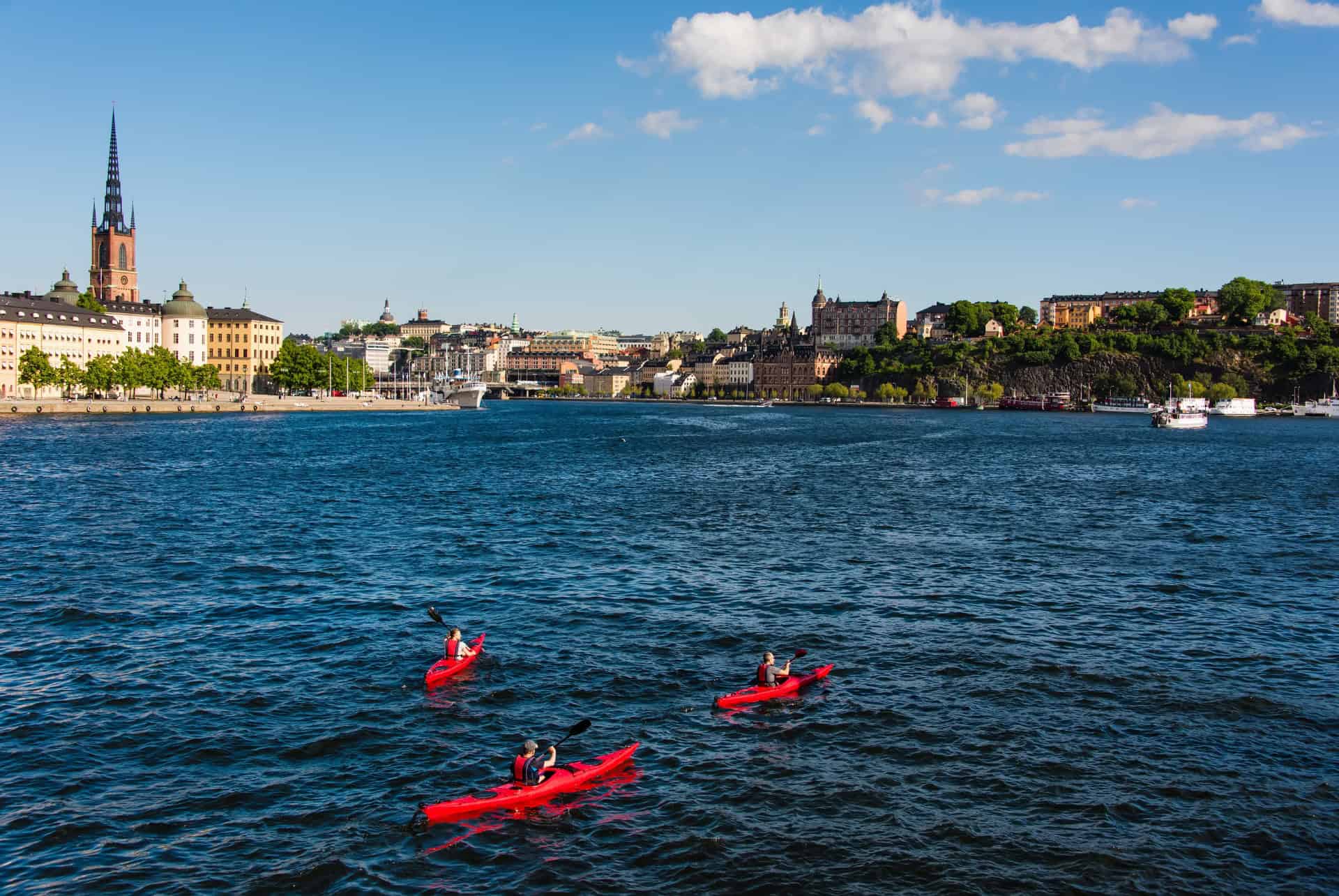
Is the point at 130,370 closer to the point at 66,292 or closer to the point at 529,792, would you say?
the point at 66,292

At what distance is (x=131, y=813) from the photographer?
17016 millimetres

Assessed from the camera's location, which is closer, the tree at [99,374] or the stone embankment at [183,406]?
the stone embankment at [183,406]

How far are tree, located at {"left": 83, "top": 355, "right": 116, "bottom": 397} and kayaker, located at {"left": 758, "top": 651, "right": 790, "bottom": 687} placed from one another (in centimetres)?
14526

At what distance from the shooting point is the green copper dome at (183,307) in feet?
606

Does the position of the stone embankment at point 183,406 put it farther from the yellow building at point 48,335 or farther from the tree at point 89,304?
the tree at point 89,304

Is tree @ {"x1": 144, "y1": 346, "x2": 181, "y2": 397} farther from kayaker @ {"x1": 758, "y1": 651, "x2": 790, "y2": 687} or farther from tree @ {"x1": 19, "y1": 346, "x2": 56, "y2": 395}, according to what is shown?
kayaker @ {"x1": 758, "y1": 651, "x2": 790, "y2": 687}

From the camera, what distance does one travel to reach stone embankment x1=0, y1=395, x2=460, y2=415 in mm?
130375

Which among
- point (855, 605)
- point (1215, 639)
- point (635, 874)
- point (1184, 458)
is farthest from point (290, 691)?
point (1184, 458)

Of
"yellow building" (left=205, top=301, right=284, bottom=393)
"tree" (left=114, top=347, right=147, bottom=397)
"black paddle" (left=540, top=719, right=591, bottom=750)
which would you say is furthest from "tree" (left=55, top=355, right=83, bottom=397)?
"black paddle" (left=540, top=719, right=591, bottom=750)

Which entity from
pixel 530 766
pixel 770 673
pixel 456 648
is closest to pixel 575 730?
pixel 530 766

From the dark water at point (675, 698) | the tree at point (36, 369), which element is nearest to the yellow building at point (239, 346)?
the tree at point (36, 369)

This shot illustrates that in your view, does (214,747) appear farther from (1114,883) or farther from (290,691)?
(1114,883)

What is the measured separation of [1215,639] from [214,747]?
25577 mm

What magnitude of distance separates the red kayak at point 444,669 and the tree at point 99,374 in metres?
140
